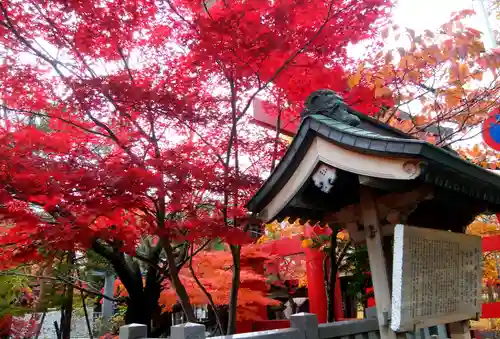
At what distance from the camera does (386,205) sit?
3814 mm

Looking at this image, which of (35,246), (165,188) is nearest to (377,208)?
(165,188)

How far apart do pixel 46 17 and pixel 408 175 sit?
5.60 metres

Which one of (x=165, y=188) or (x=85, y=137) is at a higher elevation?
(x=85, y=137)

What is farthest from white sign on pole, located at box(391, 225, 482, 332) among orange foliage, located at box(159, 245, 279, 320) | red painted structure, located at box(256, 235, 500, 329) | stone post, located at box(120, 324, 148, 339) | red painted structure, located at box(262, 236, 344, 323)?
red painted structure, located at box(262, 236, 344, 323)

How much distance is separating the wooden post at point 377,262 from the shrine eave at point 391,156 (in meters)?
0.68

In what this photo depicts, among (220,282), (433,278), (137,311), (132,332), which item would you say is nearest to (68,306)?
(137,311)

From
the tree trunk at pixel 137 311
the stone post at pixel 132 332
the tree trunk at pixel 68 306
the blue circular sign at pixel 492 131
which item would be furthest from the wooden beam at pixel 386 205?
the tree trunk at pixel 68 306

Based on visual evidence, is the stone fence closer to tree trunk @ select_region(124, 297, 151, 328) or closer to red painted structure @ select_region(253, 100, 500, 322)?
red painted structure @ select_region(253, 100, 500, 322)

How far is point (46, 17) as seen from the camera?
5.88m

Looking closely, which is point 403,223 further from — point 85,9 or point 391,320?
point 85,9

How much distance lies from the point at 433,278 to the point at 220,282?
7656 mm

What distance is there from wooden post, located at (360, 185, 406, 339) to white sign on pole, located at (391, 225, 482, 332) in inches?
10.7

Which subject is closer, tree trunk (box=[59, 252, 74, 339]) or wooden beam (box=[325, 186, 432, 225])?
wooden beam (box=[325, 186, 432, 225])

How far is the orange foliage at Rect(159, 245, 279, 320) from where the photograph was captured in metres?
10.7
